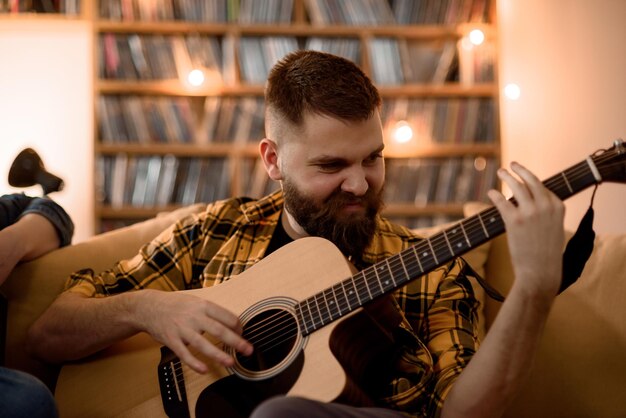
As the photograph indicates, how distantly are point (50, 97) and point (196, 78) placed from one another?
863 mm

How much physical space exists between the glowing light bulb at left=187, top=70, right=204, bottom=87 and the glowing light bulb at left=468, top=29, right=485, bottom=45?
1345 mm

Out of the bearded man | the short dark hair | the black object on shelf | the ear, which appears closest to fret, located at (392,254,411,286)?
the bearded man

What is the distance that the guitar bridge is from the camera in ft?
4.27

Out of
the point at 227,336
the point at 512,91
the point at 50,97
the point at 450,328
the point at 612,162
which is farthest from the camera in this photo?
the point at 50,97

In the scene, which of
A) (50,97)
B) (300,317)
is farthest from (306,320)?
(50,97)

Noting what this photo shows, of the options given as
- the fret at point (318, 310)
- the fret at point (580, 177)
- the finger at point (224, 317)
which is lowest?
the finger at point (224, 317)

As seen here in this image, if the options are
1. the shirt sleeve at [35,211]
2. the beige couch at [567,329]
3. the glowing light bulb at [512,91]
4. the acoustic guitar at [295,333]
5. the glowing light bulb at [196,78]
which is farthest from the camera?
the glowing light bulb at [196,78]

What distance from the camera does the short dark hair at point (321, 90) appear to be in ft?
4.64

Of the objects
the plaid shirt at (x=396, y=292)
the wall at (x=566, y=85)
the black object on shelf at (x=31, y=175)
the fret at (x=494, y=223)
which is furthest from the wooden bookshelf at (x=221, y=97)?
the fret at (x=494, y=223)

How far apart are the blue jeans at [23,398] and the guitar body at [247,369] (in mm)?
197

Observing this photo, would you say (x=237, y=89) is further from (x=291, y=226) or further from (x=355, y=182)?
(x=355, y=182)

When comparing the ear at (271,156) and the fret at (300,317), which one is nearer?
the fret at (300,317)

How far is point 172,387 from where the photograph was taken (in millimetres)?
1334

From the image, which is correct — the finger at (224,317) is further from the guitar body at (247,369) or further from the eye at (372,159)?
the eye at (372,159)
